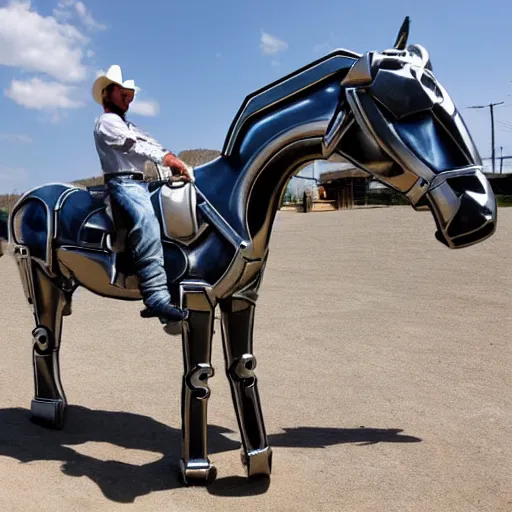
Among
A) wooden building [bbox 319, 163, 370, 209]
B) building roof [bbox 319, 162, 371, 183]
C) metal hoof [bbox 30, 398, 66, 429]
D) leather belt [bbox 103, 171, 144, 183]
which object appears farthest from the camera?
wooden building [bbox 319, 163, 370, 209]

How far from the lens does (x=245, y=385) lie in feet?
12.6

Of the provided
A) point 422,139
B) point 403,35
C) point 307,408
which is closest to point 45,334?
point 307,408

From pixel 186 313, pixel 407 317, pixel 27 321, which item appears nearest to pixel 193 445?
pixel 186 313

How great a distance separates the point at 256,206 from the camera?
11.7ft

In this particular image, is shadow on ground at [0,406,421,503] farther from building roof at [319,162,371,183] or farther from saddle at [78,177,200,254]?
building roof at [319,162,371,183]

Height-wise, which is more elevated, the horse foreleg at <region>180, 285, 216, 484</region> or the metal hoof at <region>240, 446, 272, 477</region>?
the horse foreleg at <region>180, 285, 216, 484</region>

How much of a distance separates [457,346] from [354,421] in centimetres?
260

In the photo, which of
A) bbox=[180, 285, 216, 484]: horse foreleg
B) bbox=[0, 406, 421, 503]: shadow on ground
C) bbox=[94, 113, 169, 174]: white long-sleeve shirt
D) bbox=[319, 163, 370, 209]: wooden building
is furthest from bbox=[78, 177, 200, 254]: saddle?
bbox=[319, 163, 370, 209]: wooden building

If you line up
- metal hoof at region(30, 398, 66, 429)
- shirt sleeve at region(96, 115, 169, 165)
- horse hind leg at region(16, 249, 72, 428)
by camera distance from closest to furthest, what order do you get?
shirt sleeve at region(96, 115, 169, 165), horse hind leg at region(16, 249, 72, 428), metal hoof at region(30, 398, 66, 429)

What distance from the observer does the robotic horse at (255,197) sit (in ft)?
10.3

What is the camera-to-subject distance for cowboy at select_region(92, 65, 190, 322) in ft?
11.3

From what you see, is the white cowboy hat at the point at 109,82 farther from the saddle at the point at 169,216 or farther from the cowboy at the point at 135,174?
the saddle at the point at 169,216

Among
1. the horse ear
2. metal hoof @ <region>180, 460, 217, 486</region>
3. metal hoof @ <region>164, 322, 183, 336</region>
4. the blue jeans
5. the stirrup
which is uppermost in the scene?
the horse ear

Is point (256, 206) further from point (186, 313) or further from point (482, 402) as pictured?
point (482, 402)
